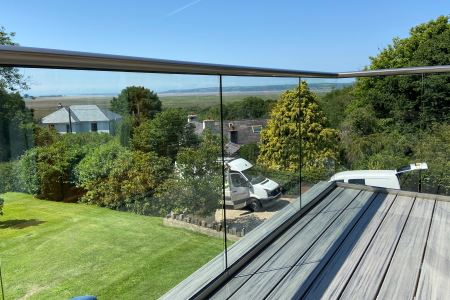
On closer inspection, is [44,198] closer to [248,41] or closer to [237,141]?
[237,141]

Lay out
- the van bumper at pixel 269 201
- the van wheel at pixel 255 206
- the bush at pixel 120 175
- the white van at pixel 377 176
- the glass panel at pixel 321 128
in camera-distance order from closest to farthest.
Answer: the bush at pixel 120 175
the van wheel at pixel 255 206
the van bumper at pixel 269 201
the glass panel at pixel 321 128
the white van at pixel 377 176

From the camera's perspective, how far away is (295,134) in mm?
2793

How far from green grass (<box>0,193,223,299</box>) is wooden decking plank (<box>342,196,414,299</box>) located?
0.67 metres

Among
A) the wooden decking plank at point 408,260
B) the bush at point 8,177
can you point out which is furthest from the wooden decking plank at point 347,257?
the bush at point 8,177

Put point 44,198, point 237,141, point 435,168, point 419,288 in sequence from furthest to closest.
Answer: point 435,168 → point 237,141 → point 419,288 → point 44,198

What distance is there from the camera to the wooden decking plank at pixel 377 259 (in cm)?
165

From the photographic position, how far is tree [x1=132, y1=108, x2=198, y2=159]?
5.46 ft

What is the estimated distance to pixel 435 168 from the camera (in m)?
3.12

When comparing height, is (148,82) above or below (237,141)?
above

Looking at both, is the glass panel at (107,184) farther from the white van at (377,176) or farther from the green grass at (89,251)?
the white van at (377,176)

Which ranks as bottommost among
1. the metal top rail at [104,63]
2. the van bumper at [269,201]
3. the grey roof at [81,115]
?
the van bumper at [269,201]

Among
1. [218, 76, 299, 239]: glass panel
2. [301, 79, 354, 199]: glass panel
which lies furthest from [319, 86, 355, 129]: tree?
[218, 76, 299, 239]: glass panel

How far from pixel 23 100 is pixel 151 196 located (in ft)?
2.86

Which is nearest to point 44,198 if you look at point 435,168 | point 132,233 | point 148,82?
point 132,233
